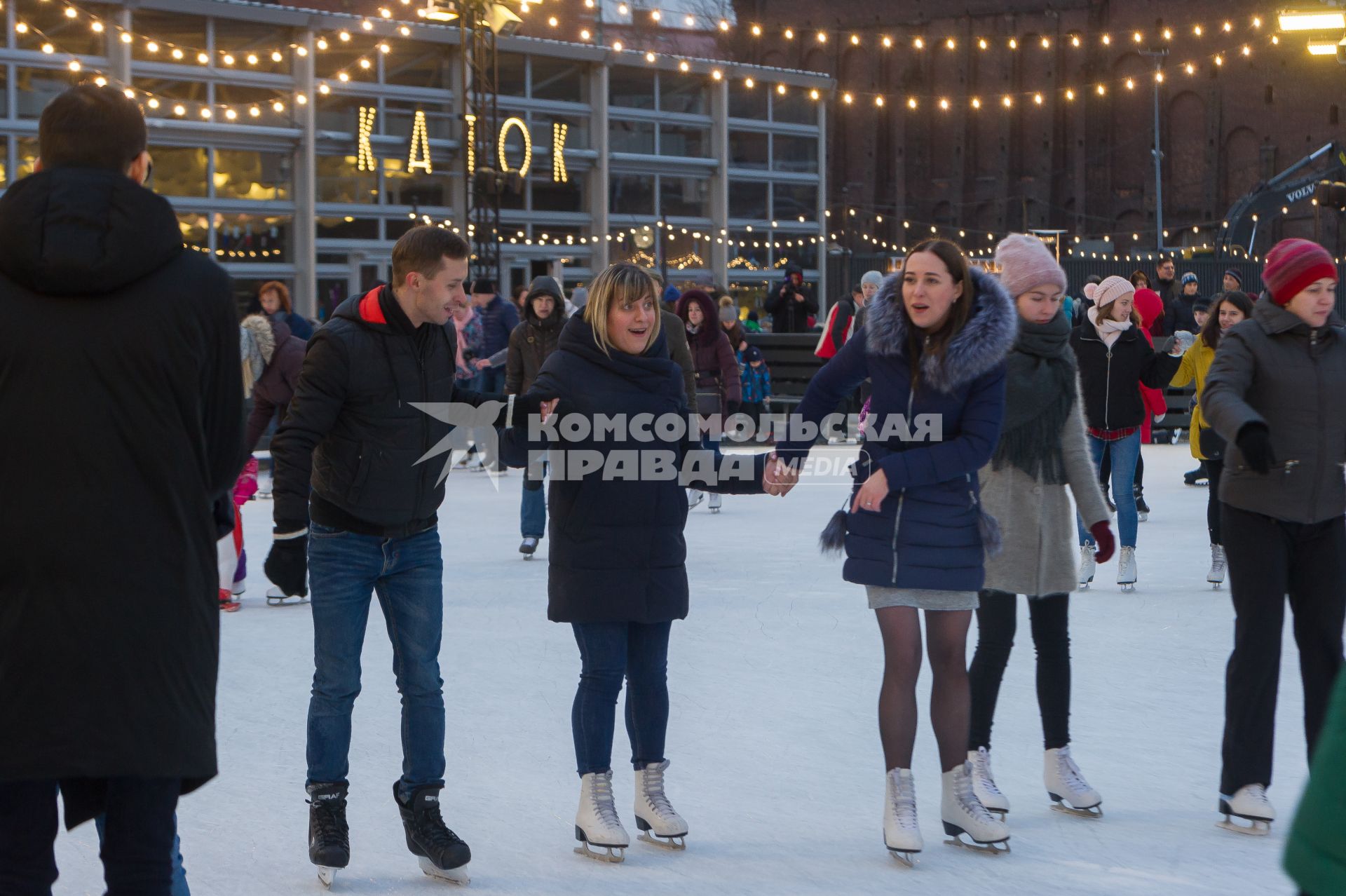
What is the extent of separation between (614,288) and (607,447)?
15.5 inches

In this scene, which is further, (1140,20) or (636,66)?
(1140,20)

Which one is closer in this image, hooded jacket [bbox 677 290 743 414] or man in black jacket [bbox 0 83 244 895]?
man in black jacket [bbox 0 83 244 895]

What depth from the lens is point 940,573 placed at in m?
3.68

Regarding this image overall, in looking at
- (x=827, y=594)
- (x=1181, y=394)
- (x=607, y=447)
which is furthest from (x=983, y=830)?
(x=1181, y=394)

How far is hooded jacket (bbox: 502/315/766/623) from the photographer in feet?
12.2

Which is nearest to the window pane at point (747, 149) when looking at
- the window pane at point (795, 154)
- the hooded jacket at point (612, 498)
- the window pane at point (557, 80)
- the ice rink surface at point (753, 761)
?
the window pane at point (795, 154)

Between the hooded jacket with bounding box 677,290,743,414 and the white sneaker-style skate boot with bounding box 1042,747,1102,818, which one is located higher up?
the hooded jacket with bounding box 677,290,743,414

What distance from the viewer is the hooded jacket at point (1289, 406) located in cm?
390

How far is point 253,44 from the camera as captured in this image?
2286cm

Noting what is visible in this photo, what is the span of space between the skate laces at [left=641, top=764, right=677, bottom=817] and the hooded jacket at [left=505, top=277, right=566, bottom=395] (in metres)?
5.47

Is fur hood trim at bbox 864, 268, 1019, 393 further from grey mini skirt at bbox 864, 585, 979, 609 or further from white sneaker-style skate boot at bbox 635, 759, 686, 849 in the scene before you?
white sneaker-style skate boot at bbox 635, 759, 686, 849

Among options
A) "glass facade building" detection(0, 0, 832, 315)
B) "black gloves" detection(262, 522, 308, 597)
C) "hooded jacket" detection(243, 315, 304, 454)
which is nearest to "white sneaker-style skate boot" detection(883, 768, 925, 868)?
"black gloves" detection(262, 522, 308, 597)

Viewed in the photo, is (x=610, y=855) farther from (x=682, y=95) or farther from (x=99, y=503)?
(x=682, y=95)

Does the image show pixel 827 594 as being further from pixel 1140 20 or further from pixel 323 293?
pixel 1140 20
